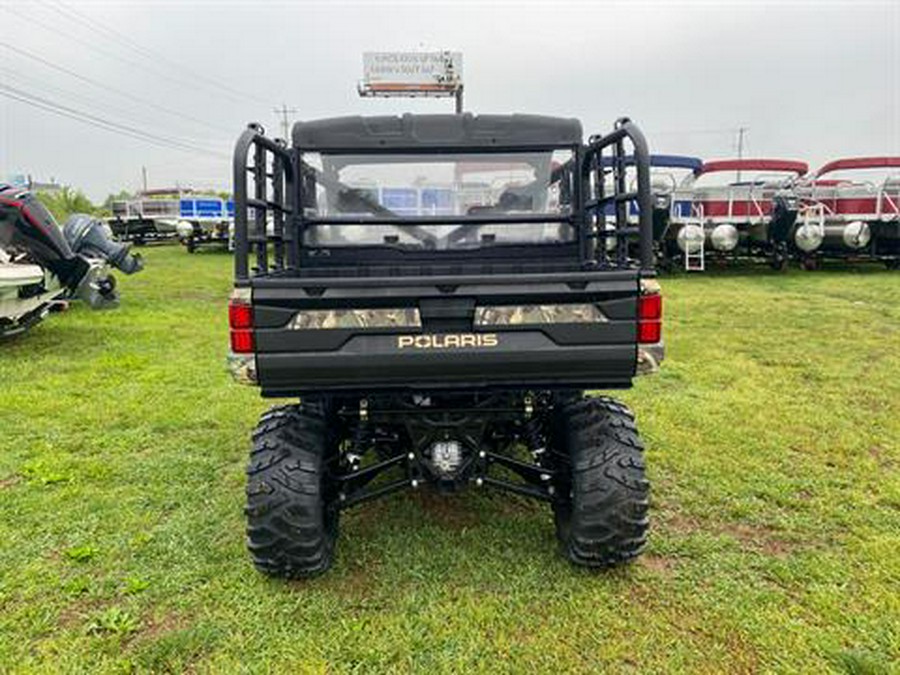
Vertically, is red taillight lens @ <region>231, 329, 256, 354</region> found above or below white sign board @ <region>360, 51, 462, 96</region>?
below

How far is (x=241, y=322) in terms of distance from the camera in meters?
2.42

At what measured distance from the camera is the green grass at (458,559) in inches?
92.3

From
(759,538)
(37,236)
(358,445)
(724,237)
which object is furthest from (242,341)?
(724,237)

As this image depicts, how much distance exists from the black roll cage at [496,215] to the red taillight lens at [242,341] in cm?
30

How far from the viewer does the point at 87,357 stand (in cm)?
696

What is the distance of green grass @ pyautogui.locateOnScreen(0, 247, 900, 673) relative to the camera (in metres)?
2.34

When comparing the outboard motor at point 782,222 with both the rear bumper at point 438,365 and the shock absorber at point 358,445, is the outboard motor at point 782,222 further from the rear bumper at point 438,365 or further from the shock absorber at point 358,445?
the shock absorber at point 358,445

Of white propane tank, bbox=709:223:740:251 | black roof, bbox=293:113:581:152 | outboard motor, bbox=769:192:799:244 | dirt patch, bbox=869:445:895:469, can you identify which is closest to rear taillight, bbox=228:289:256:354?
black roof, bbox=293:113:581:152

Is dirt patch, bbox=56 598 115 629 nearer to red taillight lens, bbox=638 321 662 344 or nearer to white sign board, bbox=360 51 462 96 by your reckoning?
red taillight lens, bbox=638 321 662 344

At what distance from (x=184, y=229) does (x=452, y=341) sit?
2169 centimetres

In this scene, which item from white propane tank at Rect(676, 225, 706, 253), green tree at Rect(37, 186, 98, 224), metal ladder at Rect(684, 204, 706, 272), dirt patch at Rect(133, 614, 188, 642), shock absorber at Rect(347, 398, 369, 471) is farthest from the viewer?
green tree at Rect(37, 186, 98, 224)

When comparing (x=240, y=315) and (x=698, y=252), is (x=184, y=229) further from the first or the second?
(x=240, y=315)

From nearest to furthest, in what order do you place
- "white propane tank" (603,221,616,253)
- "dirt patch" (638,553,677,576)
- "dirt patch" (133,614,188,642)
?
"dirt patch" (133,614,188,642) < "dirt patch" (638,553,677,576) < "white propane tank" (603,221,616,253)

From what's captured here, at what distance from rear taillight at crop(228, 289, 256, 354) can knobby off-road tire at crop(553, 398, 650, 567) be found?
1.36m
